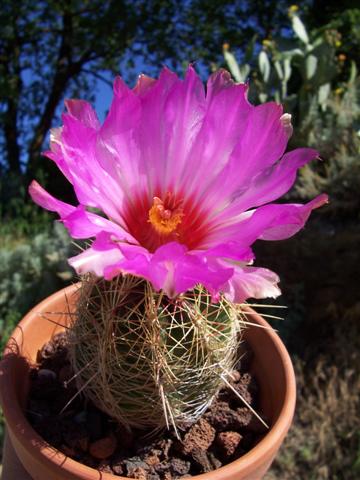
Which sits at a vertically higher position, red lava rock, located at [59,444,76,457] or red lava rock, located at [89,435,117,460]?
red lava rock, located at [59,444,76,457]

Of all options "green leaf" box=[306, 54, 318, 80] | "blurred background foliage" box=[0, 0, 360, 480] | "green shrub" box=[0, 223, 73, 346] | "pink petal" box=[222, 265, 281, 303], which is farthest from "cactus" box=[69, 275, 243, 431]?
"green leaf" box=[306, 54, 318, 80]

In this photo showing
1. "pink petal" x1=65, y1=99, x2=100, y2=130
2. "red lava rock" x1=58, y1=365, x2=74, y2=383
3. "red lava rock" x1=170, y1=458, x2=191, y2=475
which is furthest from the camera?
"red lava rock" x1=58, y1=365, x2=74, y2=383

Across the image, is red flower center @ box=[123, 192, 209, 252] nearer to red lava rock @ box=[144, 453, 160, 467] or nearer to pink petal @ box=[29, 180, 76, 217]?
pink petal @ box=[29, 180, 76, 217]

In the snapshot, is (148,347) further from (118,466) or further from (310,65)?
(310,65)

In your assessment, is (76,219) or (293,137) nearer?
(76,219)

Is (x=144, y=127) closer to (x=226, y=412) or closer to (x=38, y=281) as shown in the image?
A: (x=226, y=412)

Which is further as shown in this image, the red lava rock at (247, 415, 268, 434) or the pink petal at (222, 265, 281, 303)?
the red lava rock at (247, 415, 268, 434)

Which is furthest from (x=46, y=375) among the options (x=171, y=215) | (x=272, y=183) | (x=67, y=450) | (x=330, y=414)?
(x=330, y=414)
